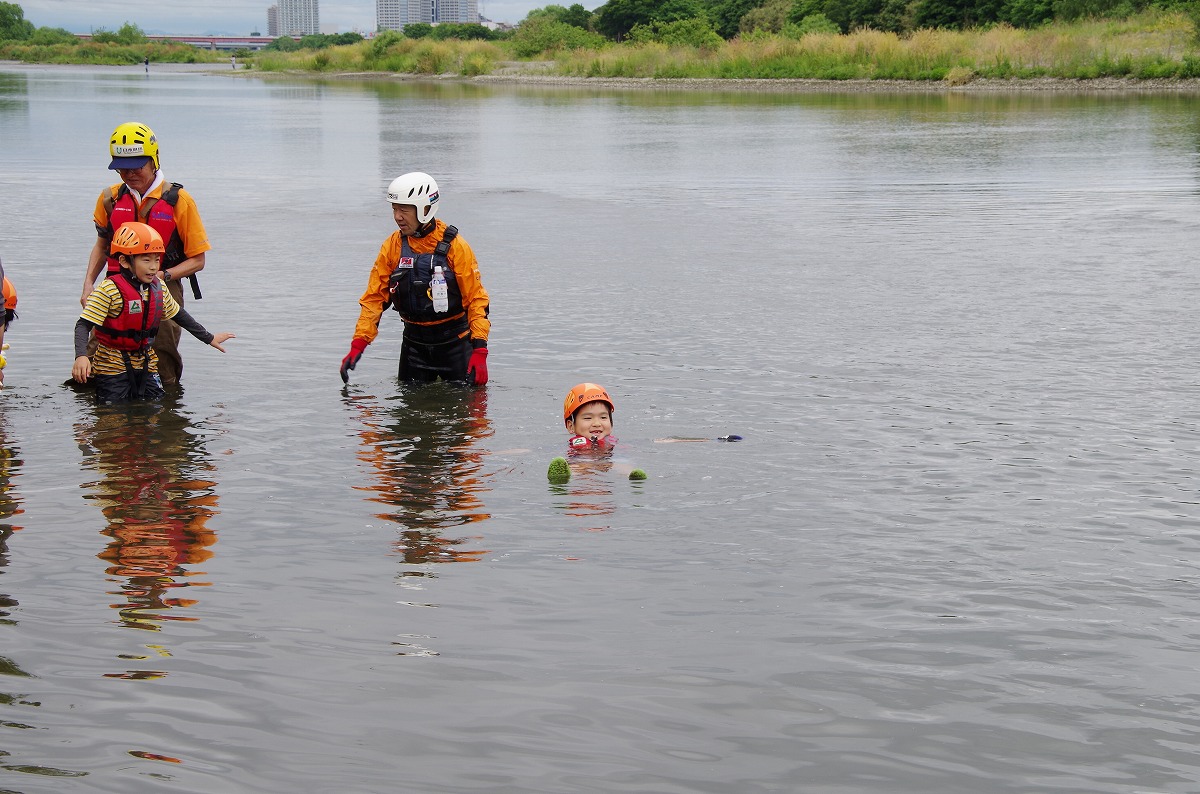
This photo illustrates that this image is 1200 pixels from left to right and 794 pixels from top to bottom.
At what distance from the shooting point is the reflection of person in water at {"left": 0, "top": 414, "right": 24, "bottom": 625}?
6062 mm

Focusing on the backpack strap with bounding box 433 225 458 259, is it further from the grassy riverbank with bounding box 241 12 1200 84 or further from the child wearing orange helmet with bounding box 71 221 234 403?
the grassy riverbank with bounding box 241 12 1200 84

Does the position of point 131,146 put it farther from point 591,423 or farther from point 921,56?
point 921,56

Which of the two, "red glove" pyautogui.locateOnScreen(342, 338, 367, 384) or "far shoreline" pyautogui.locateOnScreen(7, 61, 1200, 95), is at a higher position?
"far shoreline" pyautogui.locateOnScreen(7, 61, 1200, 95)

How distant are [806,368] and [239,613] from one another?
645cm

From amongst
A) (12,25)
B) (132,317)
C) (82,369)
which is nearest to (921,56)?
(132,317)

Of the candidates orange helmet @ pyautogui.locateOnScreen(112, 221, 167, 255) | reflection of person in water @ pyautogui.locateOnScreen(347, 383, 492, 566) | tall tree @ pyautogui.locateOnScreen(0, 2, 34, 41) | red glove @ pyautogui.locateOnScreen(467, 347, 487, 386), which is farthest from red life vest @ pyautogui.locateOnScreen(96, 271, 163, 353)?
tall tree @ pyautogui.locateOnScreen(0, 2, 34, 41)

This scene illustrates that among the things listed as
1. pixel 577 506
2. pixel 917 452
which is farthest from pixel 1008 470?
pixel 577 506

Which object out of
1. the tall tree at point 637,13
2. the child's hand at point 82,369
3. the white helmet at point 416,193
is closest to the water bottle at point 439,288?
Answer: the white helmet at point 416,193

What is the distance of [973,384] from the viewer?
34.7 feet

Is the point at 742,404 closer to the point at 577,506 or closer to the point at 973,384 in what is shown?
the point at 973,384

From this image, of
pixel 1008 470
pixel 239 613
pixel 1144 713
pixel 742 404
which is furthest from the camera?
pixel 742 404

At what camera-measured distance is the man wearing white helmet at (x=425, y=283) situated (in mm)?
9484

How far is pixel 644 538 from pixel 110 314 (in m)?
4.40

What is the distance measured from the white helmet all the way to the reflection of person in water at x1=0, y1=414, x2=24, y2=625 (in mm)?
3072
